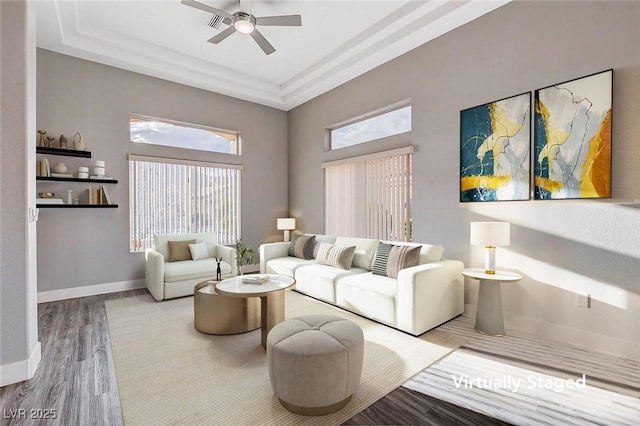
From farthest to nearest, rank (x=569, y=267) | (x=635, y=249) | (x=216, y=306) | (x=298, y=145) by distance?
1. (x=298, y=145)
2. (x=216, y=306)
3. (x=569, y=267)
4. (x=635, y=249)

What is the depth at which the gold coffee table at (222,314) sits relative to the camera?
9.55 feet

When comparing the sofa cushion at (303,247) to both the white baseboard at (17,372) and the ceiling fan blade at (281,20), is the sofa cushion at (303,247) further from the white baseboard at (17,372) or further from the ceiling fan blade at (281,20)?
the white baseboard at (17,372)

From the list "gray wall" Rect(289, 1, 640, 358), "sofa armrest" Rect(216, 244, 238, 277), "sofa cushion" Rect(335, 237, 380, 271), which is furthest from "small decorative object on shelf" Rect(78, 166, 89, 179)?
"gray wall" Rect(289, 1, 640, 358)

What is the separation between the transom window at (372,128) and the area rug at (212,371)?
2706 millimetres

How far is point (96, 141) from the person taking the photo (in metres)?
4.37

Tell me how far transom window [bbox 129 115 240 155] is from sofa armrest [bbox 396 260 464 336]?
4.26m

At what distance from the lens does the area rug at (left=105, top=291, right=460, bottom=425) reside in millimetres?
1770

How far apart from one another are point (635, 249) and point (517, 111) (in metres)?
1.56

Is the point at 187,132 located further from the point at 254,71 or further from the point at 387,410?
the point at 387,410

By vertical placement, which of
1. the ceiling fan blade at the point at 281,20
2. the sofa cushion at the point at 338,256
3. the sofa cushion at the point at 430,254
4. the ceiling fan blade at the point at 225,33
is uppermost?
the ceiling fan blade at the point at 281,20

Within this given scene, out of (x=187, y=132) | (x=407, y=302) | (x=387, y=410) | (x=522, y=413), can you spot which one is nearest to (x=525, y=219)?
(x=407, y=302)

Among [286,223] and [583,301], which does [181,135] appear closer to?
[286,223]

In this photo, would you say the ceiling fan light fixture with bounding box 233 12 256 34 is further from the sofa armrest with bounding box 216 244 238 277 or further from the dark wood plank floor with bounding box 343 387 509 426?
the dark wood plank floor with bounding box 343 387 509 426

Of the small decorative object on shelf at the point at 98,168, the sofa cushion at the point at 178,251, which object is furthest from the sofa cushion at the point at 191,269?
the small decorative object on shelf at the point at 98,168
